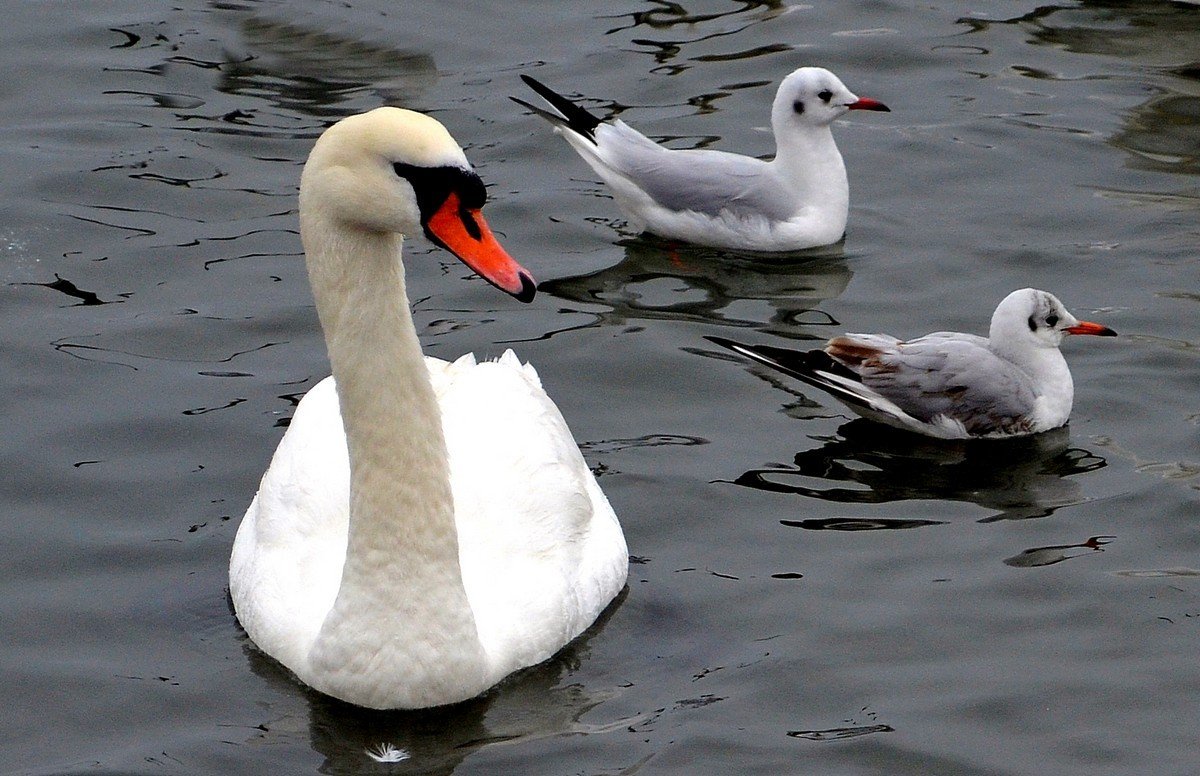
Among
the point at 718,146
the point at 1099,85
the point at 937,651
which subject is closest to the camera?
the point at 937,651

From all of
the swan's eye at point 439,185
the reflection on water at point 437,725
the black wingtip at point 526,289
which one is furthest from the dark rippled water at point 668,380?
the swan's eye at point 439,185

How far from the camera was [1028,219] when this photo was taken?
424 inches

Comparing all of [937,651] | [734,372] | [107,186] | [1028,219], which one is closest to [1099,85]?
[1028,219]

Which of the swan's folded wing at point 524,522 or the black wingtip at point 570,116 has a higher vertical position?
the black wingtip at point 570,116

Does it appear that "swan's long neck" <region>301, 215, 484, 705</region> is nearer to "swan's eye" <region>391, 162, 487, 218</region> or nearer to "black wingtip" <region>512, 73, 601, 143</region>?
"swan's eye" <region>391, 162, 487, 218</region>

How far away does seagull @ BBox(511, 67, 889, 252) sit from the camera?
10531 millimetres

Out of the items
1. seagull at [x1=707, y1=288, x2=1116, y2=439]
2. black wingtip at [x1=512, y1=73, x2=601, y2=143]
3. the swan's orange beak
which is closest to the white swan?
the swan's orange beak

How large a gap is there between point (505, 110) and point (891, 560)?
235 inches

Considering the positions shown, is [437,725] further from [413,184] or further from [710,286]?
→ [710,286]

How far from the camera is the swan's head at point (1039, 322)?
8.59m

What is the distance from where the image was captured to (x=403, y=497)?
6.09m

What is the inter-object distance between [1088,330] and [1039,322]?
217mm

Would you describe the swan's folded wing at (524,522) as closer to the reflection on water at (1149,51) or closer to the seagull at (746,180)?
the seagull at (746,180)

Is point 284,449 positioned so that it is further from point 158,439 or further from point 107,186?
point 107,186
